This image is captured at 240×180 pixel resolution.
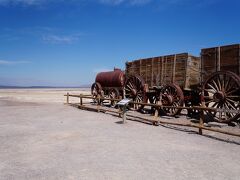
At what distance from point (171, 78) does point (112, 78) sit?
7809mm

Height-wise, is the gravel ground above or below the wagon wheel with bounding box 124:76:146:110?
below

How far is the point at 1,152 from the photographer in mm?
6938

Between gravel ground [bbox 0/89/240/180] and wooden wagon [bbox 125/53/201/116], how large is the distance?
4.06 meters

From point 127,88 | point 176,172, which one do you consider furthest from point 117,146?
point 127,88

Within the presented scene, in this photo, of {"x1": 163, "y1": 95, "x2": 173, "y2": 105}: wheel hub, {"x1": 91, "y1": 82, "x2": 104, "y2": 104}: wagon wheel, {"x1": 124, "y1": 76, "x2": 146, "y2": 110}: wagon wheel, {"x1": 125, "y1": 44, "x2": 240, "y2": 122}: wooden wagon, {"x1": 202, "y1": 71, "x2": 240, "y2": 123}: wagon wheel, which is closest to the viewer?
{"x1": 202, "y1": 71, "x2": 240, "y2": 123}: wagon wheel

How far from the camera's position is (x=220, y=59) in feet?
39.9

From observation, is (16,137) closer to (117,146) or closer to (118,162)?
(117,146)

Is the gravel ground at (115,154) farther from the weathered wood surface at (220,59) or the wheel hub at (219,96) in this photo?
the weathered wood surface at (220,59)

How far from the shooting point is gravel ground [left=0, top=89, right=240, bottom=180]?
541cm

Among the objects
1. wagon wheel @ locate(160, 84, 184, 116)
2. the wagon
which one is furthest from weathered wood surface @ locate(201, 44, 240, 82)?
wagon wheel @ locate(160, 84, 184, 116)

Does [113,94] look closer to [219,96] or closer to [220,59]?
[220,59]

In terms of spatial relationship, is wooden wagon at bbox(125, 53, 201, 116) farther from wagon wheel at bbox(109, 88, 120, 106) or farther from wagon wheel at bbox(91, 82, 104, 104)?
wagon wheel at bbox(91, 82, 104, 104)

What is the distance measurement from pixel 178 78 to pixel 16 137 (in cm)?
874

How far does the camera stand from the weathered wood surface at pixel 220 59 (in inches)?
456
